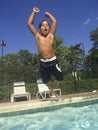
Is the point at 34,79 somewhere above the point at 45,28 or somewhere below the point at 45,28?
below

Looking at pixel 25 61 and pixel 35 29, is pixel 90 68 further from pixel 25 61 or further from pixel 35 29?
pixel 25 61

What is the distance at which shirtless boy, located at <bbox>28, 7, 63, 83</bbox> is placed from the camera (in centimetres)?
620

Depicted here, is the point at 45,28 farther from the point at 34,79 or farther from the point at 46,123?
the point at 34,79

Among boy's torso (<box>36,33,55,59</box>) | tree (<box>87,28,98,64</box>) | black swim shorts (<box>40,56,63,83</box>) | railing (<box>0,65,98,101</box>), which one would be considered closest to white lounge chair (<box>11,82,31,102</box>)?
railing (<box>0,65,98,101</box>)

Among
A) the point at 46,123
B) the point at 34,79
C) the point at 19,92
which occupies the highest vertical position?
the point at 34,79

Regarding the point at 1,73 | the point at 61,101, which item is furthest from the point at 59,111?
the point at 1,73

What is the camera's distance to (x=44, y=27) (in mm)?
6215

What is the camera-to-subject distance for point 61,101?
6.62 meters

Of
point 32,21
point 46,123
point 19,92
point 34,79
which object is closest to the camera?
point 46,123

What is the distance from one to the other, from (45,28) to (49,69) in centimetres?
111

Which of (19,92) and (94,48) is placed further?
(94,48)

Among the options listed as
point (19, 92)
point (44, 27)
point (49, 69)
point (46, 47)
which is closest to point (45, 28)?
point (44, 27)

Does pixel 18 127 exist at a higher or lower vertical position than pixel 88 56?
lower

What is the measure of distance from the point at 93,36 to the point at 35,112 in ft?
129
